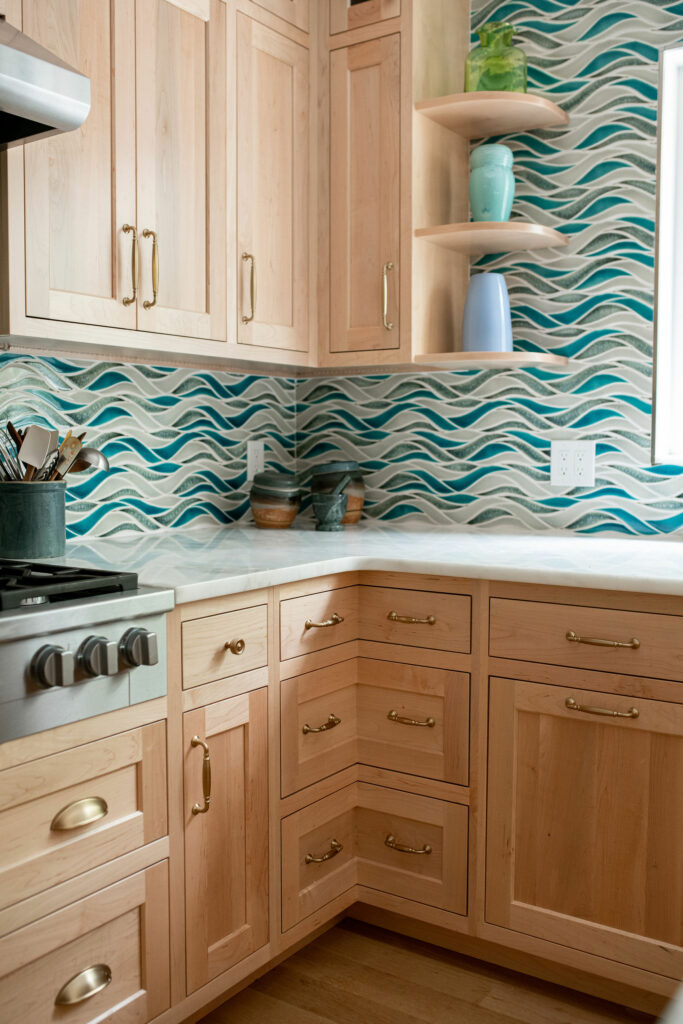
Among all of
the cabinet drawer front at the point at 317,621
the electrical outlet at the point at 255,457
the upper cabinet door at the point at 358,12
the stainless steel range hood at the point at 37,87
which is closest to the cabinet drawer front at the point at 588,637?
the cabinet drawer front at the point at 317,621

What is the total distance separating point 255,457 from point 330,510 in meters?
0.39

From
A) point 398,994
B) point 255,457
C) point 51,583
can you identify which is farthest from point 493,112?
point 398,994

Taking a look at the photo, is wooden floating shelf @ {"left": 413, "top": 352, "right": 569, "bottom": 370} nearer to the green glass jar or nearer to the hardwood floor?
the green glass jar

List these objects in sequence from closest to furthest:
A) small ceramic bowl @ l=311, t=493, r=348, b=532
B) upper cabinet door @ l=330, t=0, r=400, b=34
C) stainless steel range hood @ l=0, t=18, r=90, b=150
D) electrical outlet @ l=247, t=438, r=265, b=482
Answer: stainless steel range hood @ l=0, t=18, r=90, b=150, upper cabinet door @ l=330, t=0, r=400, b=34, small ceramic bowl @ l=311, t=493, r=348, b=532, electrical outlet @ l=247, t=438, r=265, b=482

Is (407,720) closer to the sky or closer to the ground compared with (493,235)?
closer to the ground

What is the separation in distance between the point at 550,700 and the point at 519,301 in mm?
1202

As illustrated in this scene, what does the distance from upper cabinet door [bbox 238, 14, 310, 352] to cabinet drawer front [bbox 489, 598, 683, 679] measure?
3.26ft

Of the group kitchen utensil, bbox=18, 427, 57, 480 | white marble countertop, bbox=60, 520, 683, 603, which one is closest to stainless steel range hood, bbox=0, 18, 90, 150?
kitchen utensil, bbox=18, 427, 57, 480

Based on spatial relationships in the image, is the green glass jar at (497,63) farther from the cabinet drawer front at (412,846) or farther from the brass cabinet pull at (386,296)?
the cabinet drawer front at (412,846)

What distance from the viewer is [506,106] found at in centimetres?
233

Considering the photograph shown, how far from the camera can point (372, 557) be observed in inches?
80.4

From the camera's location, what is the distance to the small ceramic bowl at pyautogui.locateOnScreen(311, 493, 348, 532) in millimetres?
2553

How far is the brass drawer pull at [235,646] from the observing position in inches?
69.4

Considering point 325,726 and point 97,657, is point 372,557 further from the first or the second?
point 97,657
